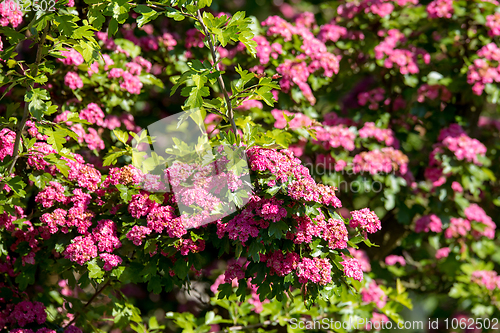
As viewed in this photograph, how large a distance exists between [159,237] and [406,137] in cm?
251

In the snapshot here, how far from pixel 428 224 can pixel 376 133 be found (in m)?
0.92

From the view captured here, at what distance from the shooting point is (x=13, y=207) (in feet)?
6.90

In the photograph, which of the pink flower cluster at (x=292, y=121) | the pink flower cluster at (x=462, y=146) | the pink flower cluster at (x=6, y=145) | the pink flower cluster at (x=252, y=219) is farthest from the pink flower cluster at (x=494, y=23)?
the pink flower cluster at (x=6, y=145)

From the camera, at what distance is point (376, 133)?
135 inches

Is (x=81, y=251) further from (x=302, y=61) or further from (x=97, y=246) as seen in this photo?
(x=302, y=61)

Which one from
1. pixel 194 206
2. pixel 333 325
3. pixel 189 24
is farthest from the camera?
pixel 189 24

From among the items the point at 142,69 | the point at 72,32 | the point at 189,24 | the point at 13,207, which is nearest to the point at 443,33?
the point at 189,24

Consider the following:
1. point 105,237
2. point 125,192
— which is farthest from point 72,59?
point 105,237

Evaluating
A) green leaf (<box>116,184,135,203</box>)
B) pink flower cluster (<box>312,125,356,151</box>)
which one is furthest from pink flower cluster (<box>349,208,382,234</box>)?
pink flower cluster (<box>312,125,356,151</box>)

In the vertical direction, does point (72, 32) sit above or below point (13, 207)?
above

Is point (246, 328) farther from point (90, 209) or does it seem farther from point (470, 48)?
point (470, 48)

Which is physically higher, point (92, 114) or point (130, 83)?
point (130, 83)

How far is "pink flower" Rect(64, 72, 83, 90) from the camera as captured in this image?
2.64 meters

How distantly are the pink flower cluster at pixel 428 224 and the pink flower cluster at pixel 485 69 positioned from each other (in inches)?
42.2
